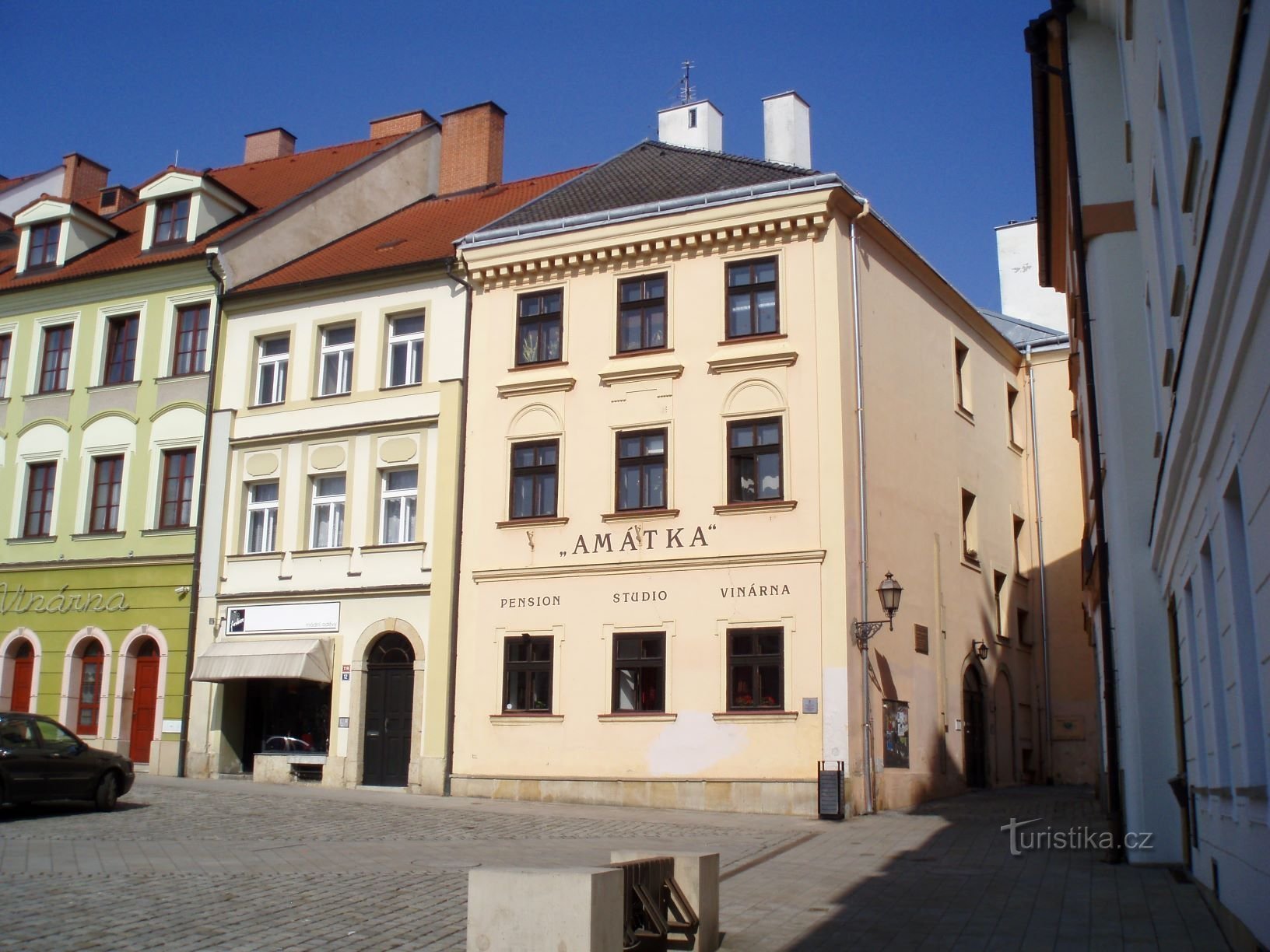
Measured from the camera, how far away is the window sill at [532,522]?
24141 mm

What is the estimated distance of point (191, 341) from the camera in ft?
96.0

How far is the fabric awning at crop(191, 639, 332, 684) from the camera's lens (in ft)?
83.4

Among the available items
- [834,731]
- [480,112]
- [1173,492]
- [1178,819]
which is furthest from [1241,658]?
[480,112]

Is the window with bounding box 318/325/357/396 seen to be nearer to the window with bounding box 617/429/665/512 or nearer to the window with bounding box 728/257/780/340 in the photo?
the window with bounding box 617/429/665/512

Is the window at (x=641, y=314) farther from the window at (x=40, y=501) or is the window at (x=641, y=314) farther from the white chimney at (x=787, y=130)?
the window at (x=40, y=501)

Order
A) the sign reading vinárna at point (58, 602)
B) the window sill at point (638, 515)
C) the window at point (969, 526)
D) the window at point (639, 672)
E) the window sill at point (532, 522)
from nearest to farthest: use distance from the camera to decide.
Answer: the window at point (639, 672)
the window sill at point (638, 515)
the window sill at point (532, 522)
the window at point (969, 526)
the sign reading vinárna at point (58, 602)

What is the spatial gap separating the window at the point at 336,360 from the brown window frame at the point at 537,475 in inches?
183

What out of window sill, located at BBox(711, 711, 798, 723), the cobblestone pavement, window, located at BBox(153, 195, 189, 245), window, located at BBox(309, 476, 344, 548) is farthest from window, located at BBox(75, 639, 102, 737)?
window sill, located at BBox(711, 711, 798, 723)

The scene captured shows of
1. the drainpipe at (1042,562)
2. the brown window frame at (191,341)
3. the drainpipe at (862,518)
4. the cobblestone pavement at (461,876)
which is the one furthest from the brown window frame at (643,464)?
the drainpipe at (1042,562)

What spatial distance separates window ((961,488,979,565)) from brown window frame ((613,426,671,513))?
781 cm

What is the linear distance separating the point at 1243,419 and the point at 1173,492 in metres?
4.29

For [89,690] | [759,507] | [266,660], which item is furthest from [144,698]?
[759,507]

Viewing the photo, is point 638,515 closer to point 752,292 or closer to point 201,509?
point 752,292

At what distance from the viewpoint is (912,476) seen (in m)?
25.1
